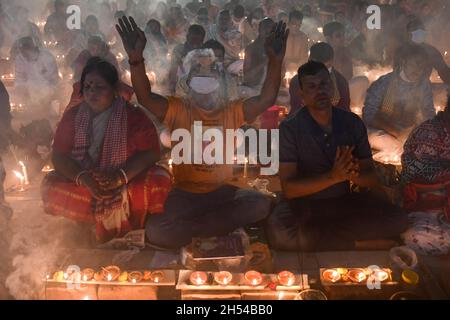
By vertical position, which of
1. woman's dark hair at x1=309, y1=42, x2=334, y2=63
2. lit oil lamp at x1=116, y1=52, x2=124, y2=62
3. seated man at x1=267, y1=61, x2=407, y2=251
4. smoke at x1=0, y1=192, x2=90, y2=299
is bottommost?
smoke at x1=0, y1=192, x2=90, y2=299

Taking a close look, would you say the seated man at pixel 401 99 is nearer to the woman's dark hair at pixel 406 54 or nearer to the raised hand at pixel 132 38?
the woman's dark hair at pixel 406 54

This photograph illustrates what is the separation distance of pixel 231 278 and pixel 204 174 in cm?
117

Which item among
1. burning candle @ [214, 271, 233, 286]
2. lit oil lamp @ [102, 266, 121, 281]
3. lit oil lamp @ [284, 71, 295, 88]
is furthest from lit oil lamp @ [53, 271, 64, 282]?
lit oil lamp @ [284, 71, 295, 88]

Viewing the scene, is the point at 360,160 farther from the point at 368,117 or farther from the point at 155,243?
the point at 155,243

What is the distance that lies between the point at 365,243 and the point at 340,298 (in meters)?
0.80

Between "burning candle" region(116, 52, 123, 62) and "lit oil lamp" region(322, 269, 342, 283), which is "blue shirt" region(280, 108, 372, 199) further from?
"burning candle" region(116, 52, 123, 62)

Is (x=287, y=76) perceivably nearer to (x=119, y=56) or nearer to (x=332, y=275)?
(x=119, y=56)

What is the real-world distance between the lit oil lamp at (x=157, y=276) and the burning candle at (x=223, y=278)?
0.43 m

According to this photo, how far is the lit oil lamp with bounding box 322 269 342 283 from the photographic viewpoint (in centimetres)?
388

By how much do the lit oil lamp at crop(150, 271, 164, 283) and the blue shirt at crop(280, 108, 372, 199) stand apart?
1529 mm

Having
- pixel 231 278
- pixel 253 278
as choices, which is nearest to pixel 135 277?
pixel 231 278

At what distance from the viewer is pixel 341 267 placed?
165 inches
